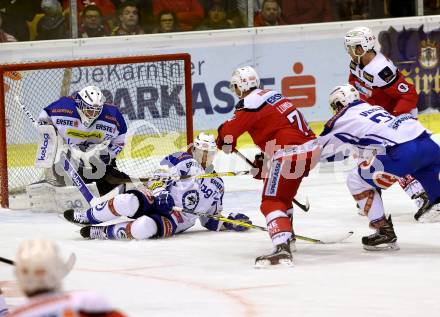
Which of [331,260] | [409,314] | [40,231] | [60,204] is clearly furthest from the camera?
[60,204]

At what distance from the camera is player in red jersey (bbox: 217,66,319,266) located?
18.0ft

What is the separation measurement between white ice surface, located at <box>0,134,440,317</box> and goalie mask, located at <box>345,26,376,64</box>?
102cm

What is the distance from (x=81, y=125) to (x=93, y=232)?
4.58 feet

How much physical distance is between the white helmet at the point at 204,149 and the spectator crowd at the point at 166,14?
125 inches

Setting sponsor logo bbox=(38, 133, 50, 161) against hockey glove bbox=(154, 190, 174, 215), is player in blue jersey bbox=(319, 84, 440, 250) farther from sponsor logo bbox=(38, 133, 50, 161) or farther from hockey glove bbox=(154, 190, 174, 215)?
sponsor logo bbox=(38, 133, 50, 161)

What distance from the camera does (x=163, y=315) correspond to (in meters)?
4.41

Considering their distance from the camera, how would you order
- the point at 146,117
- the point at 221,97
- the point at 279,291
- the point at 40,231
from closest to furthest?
1. the point at 279,291
2. the point at 40,231
3. the point at 146,117
4. the point at 221,97

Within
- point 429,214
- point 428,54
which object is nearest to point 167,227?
point 429,214

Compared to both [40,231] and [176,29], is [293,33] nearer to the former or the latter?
[176,29]

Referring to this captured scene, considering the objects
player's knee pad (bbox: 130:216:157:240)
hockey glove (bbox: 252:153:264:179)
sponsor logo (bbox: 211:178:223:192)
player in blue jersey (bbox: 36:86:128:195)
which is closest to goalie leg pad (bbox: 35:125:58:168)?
player in blue jersey (bbox: 36:86:128:195)

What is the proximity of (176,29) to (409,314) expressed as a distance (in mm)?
5791

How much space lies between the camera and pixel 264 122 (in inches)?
222

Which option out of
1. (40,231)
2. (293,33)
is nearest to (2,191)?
(40,231)

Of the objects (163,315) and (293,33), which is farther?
(293,33)
